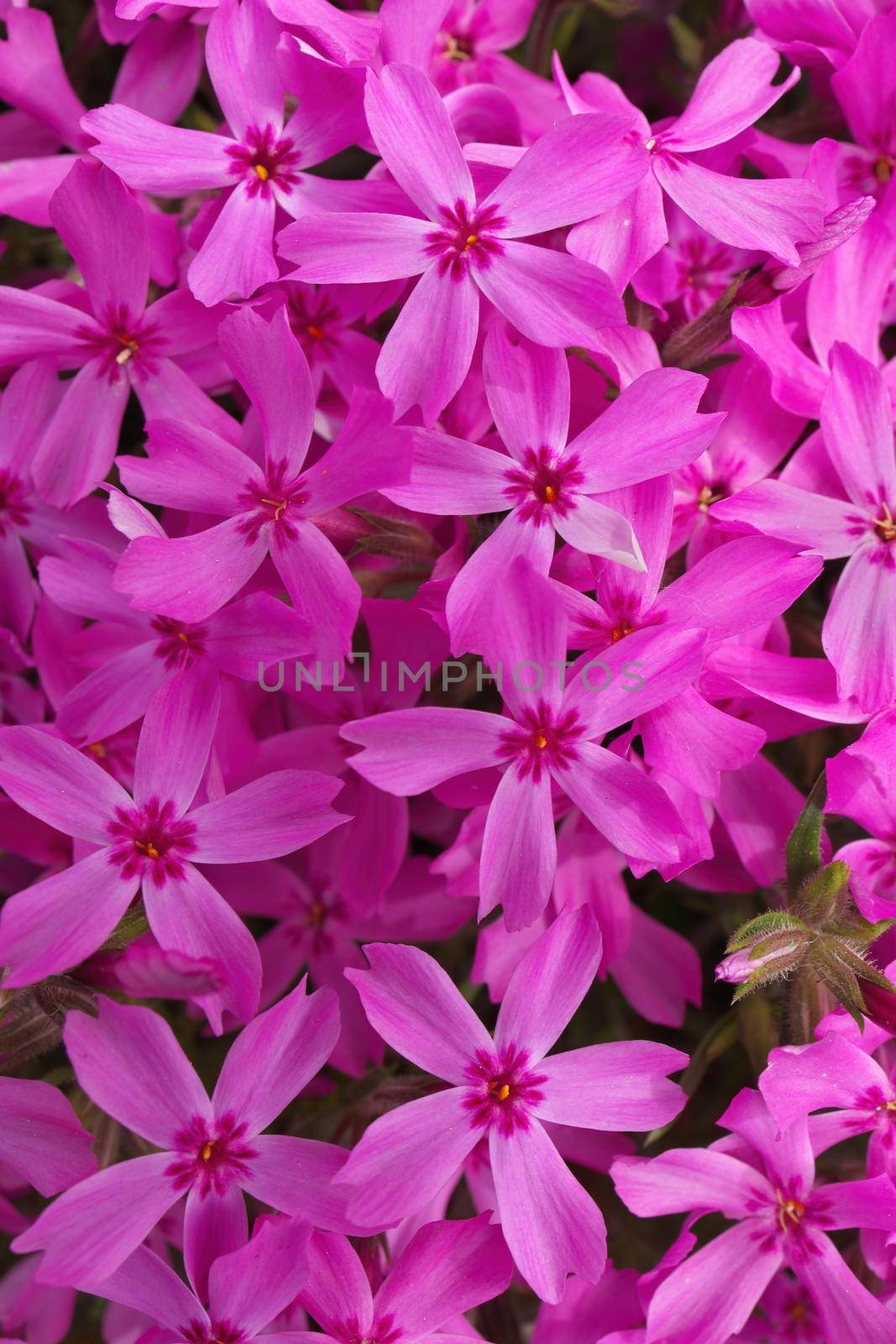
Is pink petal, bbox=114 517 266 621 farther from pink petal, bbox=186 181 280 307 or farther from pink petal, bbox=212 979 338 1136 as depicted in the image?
pink petal, bbox=212 979 338 1136

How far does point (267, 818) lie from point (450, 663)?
215 mm

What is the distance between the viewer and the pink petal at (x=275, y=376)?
3.07 ft

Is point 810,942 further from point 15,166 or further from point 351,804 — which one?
point 15,166

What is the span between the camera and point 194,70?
3.87 ft

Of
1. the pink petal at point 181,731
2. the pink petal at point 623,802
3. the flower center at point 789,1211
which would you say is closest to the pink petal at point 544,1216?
the flower center at point 789,1211

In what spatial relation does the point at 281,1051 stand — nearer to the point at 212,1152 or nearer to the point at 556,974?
the point at 212,1152

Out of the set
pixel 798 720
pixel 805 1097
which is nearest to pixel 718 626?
pixel 798 720

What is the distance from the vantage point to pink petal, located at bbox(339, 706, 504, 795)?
93cm

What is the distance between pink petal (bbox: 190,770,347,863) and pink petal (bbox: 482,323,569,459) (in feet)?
0.98

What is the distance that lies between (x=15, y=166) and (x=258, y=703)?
54 centimetres

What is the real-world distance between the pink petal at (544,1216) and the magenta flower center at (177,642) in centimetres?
45

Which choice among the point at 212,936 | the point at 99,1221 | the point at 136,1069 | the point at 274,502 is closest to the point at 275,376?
the point at 274,502

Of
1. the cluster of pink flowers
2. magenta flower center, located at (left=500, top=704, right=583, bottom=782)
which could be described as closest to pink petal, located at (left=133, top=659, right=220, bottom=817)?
the cluster of pink flowers

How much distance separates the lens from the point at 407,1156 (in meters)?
0.95
